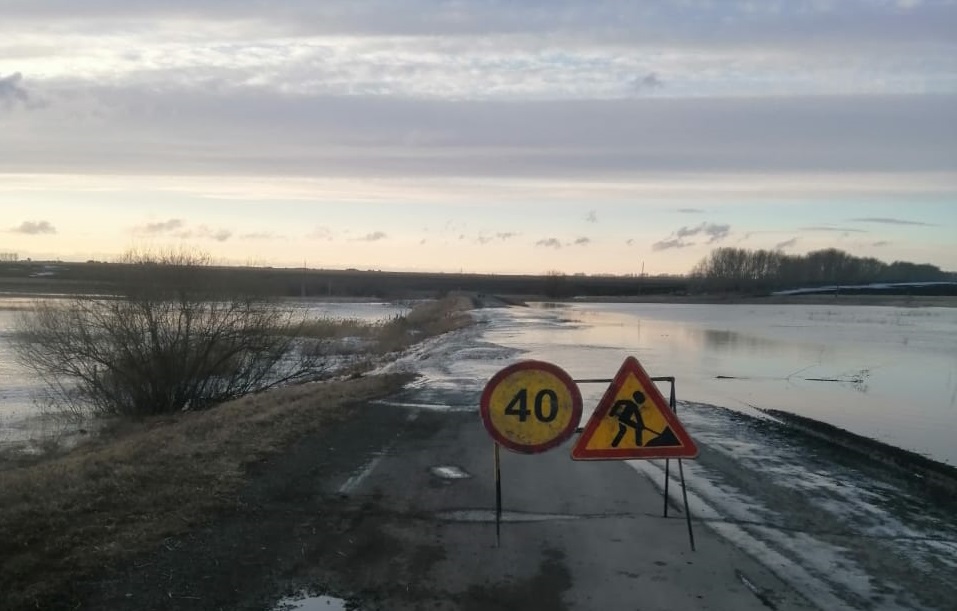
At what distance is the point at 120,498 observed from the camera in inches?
300

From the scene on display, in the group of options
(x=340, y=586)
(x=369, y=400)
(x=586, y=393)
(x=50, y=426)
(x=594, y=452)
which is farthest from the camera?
(x=50, y=426)

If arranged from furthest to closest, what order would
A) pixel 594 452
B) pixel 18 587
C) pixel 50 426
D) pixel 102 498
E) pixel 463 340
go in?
1. pixel 463 340
2. pixel 50 426
3. pixel 102 498
4. pixel 594 452
5. pixel 18 587

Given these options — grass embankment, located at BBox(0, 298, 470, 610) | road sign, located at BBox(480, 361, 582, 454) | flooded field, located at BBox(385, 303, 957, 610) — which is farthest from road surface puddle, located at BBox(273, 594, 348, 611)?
flooded field, located at BBox(385, 303, 957, 610)

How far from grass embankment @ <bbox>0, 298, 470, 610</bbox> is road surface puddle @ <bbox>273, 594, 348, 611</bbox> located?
1.42m

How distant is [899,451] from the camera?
11.9 meters

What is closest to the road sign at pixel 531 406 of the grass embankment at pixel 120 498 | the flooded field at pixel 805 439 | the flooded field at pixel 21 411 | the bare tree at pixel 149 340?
the flooded field at pixel 805 439

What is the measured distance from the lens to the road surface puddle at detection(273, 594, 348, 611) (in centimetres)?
530

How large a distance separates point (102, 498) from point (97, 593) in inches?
93.3

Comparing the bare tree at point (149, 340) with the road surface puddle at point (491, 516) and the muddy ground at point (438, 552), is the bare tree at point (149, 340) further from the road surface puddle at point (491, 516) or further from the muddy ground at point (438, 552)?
the road surface puddle at point (491, 516)

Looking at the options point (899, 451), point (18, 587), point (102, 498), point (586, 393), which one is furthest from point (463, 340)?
point (18, 587)

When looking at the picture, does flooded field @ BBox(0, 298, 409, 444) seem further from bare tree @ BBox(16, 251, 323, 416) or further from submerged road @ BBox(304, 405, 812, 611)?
submerged road @ BBox(304, 405, 812, 611)

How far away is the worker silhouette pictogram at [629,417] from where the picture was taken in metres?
7.09

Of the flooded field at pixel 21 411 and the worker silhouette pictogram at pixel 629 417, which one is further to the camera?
the flooded field at pixel 21 411

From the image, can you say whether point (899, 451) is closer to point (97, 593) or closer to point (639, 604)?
point (639, 604)
